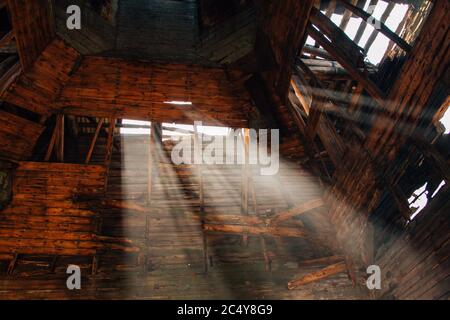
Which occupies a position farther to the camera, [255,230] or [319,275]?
[255,230]

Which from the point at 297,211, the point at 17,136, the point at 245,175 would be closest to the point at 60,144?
the point at 17,136

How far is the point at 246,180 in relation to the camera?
849 centimetres

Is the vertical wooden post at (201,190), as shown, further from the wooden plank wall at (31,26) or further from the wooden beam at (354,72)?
the wooden beam at (354,72)

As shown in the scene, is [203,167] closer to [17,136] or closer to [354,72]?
[17,136]

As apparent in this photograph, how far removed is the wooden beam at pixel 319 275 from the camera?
7.33 m

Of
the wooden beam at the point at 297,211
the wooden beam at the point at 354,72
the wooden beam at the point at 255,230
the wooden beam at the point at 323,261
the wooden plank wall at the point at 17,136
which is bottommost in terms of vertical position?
the wooden beam at the point at 323,261

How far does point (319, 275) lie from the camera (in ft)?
24.2

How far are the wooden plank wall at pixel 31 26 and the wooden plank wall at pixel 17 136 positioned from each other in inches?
40.2

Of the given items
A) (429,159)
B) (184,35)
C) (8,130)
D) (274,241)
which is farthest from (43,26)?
(429,159)

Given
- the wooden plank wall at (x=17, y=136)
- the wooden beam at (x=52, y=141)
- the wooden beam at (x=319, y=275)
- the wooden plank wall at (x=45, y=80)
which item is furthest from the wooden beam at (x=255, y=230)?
the wooden plank wall at (x=45, y=80)

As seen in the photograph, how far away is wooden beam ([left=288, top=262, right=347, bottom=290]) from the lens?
24.0ft

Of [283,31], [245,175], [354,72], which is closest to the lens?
[354,72]

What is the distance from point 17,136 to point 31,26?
7.03ft

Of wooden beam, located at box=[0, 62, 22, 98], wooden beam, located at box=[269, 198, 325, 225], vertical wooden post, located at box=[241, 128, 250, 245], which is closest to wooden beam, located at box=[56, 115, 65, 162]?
wooden beam, located at box=[0, 62, 22, 98]
